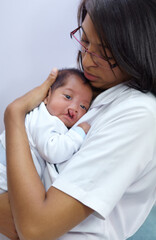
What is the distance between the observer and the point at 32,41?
1.79 metres

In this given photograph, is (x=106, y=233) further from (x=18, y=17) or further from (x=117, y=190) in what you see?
(x=18, y=17)

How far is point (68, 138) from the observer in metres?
1.13

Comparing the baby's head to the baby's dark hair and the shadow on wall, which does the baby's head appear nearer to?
the baby's dark hair

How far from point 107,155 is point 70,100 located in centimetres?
52

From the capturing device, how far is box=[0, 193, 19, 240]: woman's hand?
108 centimetres

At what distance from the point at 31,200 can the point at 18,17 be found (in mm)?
1280

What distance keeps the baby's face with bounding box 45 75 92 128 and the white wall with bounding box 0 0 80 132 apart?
1.86 feet

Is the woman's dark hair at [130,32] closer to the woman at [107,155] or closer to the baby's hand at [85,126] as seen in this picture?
the woman at [107,155]

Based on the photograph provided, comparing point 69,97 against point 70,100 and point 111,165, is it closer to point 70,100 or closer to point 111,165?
point 70,100

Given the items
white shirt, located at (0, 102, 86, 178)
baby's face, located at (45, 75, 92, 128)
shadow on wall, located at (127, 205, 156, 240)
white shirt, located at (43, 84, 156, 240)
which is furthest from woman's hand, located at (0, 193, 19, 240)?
shadow on wall, located at (127, 205, 156, 240)

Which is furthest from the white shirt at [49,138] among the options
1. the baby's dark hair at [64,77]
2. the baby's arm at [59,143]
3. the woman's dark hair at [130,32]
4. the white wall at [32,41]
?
the white wall at [32,41]

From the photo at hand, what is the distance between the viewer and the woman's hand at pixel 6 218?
1.08 m

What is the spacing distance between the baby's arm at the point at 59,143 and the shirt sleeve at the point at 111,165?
214 mm

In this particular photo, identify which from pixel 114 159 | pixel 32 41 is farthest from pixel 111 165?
pixel 32 41
